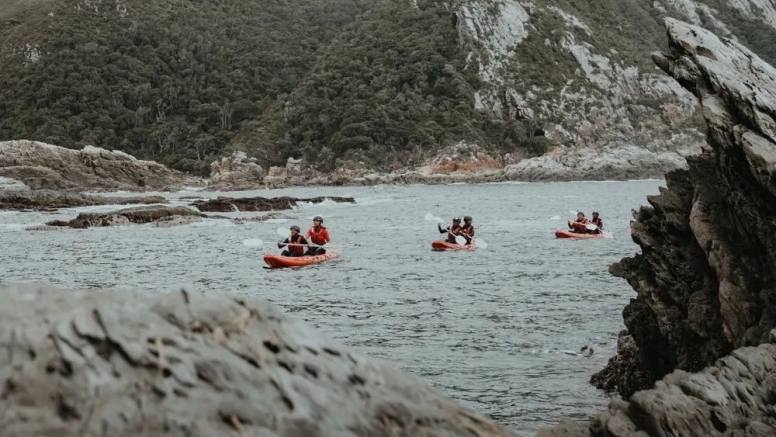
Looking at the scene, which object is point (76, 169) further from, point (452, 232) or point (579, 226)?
point (579, 226)

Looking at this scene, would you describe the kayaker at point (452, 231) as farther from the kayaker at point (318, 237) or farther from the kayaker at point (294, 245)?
the kayaker at point (294, 245)

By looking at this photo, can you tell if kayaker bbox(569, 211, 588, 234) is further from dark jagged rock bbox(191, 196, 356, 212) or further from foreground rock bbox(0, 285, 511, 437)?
foreground rock bbox(0, 285, 511, 437)

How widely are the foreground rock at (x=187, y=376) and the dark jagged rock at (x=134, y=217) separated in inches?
1555

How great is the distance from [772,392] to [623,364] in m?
6.12

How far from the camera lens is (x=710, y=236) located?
31.6 ft

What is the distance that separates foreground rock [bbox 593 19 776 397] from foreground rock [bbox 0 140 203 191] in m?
77.0

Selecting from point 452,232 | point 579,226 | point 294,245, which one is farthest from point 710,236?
point 579,226

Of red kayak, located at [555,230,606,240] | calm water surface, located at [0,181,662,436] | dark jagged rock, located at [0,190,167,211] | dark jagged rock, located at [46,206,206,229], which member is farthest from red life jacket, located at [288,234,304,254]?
dark jagged rock, located at [0,190,167,211]

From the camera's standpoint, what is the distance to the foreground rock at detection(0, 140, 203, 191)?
7981 cm

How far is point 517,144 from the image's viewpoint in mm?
114062

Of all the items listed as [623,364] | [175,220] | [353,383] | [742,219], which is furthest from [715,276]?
[175,220]

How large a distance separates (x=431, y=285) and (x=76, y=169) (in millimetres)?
73856

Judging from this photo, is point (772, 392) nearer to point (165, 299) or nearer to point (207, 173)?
point (165, 299)

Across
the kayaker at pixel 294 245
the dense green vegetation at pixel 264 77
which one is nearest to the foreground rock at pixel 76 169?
the dense green vegetation at pixel 264 77
